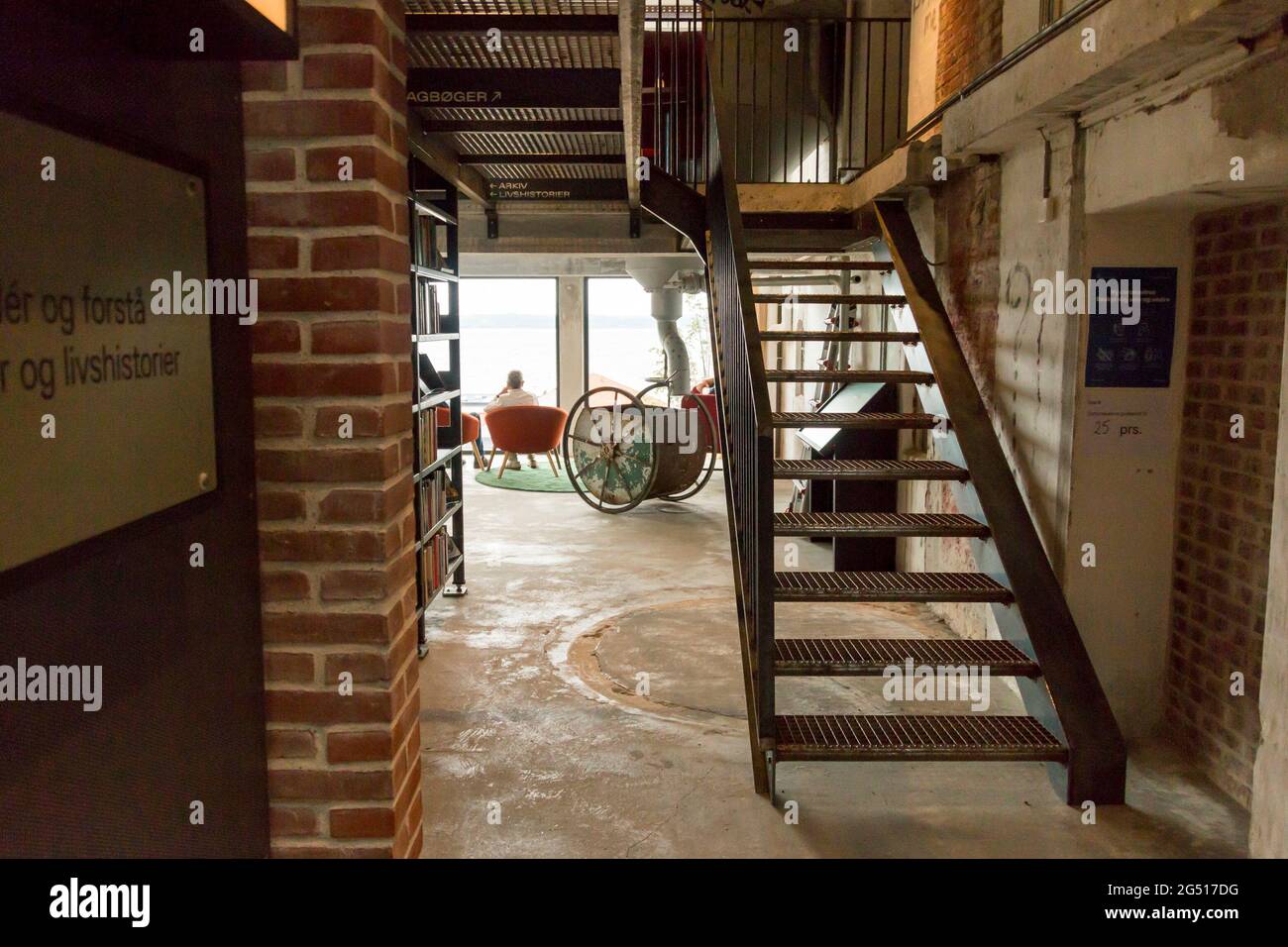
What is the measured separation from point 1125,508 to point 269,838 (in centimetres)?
315

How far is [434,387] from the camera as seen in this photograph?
17.9ft

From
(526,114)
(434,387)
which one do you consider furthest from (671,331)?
(526,114)

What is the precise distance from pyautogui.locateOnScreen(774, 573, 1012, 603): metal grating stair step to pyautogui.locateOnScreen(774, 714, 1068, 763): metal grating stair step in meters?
0.42

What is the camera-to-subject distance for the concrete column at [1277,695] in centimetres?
243

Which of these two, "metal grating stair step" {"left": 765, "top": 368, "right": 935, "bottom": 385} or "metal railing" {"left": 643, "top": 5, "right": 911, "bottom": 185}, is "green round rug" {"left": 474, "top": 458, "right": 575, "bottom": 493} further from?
"metal grating stair step" {"left": 765, "top": 368, "right": 935, "bottom": 385}

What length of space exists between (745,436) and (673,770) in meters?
1.25

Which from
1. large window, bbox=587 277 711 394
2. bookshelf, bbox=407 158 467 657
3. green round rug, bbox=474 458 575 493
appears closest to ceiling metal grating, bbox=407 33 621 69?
bookshelf, bbox=407 158 467 657

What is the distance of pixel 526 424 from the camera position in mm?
10492

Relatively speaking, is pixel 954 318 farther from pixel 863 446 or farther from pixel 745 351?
pixel 745 351

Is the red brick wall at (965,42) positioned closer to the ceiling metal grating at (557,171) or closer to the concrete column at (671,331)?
the ceiling metal grating at (557,171)

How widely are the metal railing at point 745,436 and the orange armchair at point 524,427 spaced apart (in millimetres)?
5574

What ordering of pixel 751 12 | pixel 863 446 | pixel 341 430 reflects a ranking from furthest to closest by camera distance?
1. pixel 751 12
2. pixel 863 446
3. pixel 341 430

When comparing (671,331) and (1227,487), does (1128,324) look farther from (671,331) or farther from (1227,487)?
(671,331)

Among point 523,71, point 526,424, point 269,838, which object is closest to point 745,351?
point 523,71
